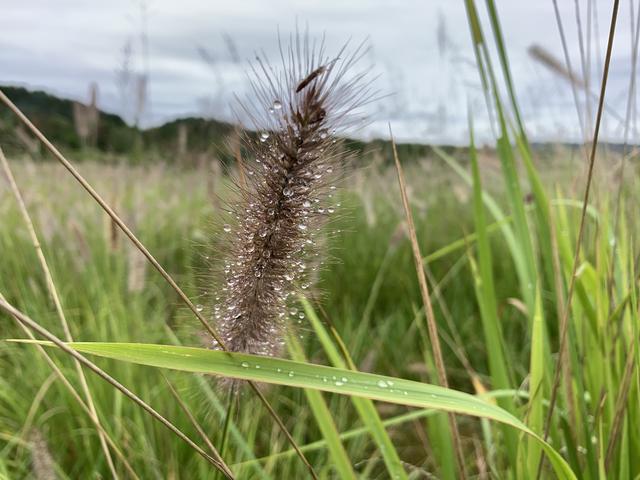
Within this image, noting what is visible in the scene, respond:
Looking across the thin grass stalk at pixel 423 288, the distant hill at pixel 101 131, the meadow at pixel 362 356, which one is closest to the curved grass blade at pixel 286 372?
the meadow at pixel 362 356

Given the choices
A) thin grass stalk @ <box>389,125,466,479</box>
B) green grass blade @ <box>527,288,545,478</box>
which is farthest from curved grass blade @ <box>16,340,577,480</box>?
green grass blade @ <box>527,288,545,478</box>

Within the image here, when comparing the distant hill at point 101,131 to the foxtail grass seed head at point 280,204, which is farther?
the distant hill at point 101,131

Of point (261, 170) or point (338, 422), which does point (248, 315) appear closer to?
point (261, 170)

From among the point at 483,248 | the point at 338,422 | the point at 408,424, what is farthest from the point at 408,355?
the point at 483,248

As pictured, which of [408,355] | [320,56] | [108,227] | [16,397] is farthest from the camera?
[408,355]

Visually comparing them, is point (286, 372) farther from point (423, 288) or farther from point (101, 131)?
point (101, 131)

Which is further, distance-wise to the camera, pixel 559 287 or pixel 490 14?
pixel 559 287

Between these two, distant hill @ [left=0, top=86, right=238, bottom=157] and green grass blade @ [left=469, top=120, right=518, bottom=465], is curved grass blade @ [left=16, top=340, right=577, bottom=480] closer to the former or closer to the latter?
green grass blade @ [left=469, top=120, right=518, bottom=465]

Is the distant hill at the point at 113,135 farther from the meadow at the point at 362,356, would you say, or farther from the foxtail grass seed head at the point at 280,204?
the foxtail grass seed head at the point at 280,204
